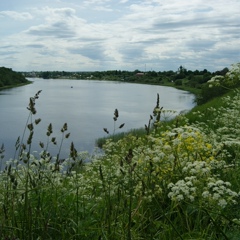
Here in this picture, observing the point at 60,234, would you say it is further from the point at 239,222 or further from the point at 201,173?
the point at 239,222

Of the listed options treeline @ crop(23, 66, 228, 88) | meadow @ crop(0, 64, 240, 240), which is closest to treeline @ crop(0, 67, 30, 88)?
treeline @ crop(23, 66, 228, 88)

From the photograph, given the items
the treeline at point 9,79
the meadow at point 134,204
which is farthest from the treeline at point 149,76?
the meadow at point 134,204

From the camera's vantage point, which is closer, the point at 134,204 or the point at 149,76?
the point at 134,204

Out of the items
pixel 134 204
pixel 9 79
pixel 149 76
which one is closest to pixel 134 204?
pixel 134 204

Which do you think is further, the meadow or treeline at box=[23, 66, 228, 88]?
treeline at box=[23, 66, 228, 88]

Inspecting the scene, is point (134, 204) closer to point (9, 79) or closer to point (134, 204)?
point (134, 204)

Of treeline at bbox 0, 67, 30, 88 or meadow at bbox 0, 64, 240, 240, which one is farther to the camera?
treeline at bbox 0, 67, 30, 88

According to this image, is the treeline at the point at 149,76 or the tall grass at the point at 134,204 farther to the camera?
the treeline at the point at 149,76

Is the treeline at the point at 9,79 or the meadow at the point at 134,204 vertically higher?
the meadow at the point at 134,204

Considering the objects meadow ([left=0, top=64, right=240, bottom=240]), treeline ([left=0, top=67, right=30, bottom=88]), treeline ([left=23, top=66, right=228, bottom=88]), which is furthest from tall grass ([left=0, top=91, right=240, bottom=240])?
treeline ([left=0, top=67, right=30, bottom=88])

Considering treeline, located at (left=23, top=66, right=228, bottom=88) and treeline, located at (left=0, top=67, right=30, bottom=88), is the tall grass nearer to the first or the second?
treeline, located at (left=23, top=66, right=228, bottom=88)

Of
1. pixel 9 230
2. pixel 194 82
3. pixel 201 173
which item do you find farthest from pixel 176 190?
pixel 194 82

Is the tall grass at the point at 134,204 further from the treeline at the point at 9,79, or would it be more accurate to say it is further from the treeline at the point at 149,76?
the treeline at the point at 9,79

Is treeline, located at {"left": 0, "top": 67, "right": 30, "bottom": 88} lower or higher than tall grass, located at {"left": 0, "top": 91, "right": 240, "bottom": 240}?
lower
